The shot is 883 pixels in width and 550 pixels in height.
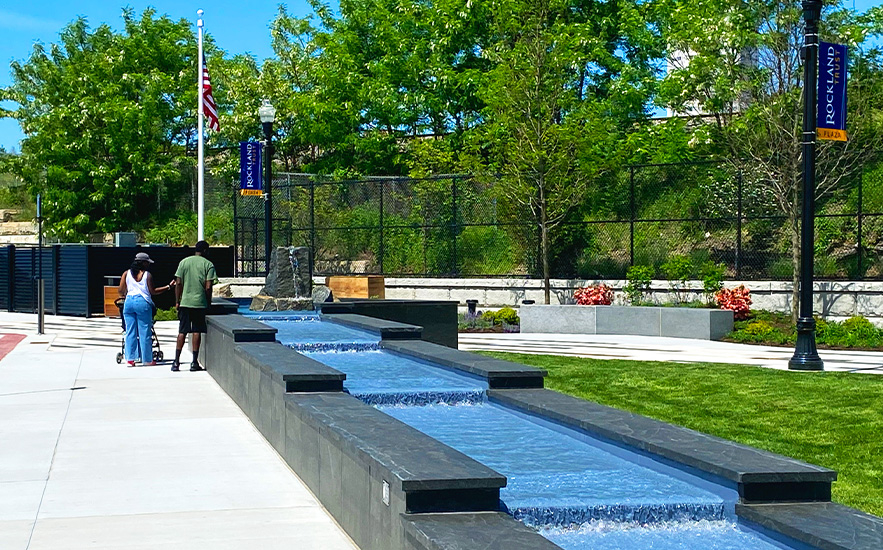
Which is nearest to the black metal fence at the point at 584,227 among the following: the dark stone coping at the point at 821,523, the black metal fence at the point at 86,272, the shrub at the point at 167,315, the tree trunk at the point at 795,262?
the tree trunk at the point at 795,262

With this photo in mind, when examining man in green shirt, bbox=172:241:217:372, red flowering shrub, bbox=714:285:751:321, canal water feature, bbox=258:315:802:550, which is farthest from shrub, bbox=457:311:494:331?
canal water feature, bbox=258:315:802:550

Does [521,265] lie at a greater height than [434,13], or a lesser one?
lesser

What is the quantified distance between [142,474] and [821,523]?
5679 millimetres

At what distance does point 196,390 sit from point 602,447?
8135 millimetres

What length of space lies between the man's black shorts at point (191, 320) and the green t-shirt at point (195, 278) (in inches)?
3.0

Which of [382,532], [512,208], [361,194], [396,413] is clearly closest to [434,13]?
[361,194]

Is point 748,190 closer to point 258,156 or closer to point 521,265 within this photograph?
point 521,265

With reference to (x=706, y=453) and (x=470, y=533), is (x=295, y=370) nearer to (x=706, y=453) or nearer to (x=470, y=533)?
(x=706, y=453)

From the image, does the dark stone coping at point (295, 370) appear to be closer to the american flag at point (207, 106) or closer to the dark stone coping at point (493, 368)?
the dark stone coping at point (493, 368)

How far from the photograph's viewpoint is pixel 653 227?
97.3 ft

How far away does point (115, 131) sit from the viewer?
181 ft

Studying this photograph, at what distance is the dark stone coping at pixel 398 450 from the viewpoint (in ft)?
19.8

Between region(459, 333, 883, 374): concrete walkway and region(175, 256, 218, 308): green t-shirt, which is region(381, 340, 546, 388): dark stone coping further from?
region(459, 333, 883, 374): concrete walkway

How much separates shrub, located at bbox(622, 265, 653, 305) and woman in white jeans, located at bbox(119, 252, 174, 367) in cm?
1363
